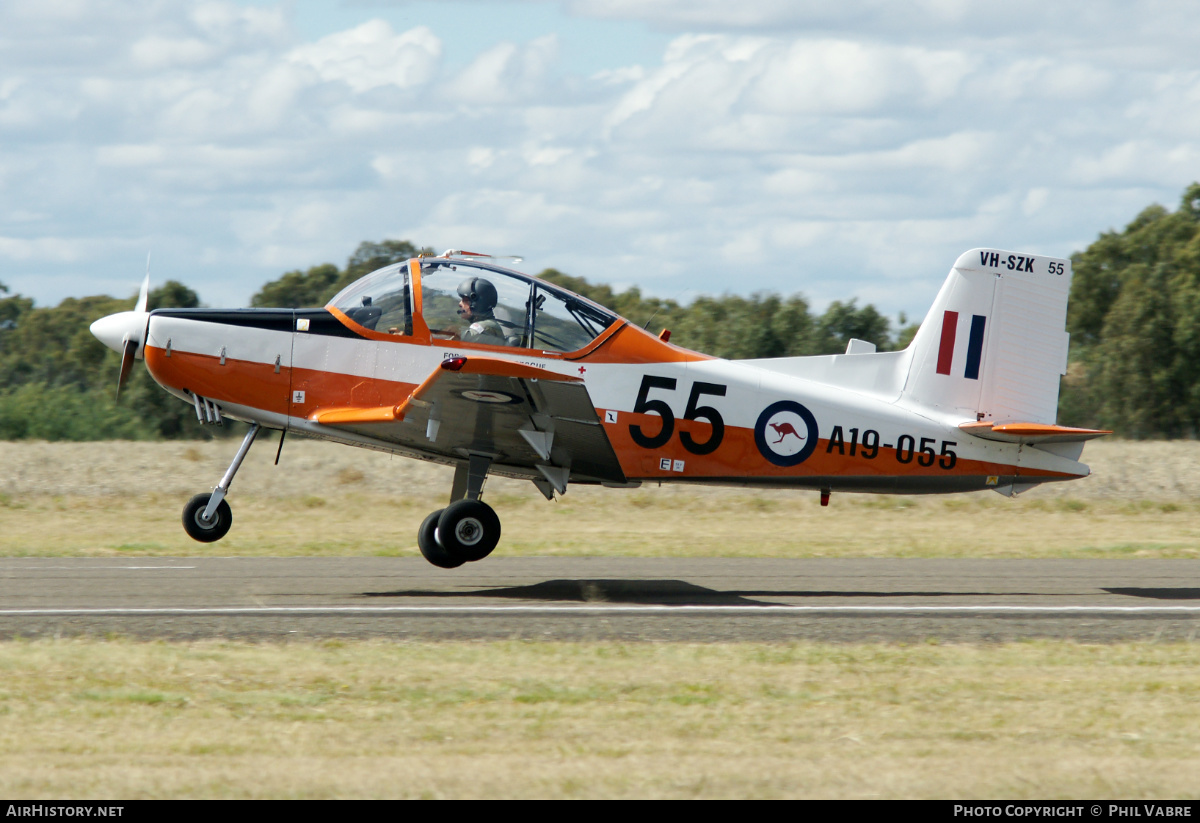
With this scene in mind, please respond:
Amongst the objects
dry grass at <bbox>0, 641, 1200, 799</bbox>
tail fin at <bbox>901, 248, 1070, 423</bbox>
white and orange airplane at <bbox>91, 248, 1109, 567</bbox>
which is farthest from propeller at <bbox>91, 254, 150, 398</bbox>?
tail fin at <bbox>901, 248, 1070, 423</bbox>

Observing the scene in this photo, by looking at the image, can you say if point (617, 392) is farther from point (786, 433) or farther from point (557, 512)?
point (557, 512)

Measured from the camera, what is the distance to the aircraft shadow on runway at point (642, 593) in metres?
9.77

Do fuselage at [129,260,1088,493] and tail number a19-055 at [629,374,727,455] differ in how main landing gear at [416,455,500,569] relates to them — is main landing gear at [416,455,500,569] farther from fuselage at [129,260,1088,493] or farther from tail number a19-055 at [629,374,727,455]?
tail number a19-055 at [629,374,727,455]

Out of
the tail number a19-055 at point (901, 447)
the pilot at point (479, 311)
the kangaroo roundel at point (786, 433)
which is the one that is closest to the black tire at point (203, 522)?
the pilot at point (479, 311)

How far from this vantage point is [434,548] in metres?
10.3

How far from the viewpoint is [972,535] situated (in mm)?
15875

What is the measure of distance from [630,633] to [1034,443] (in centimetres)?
483

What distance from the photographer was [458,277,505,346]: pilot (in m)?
10.1

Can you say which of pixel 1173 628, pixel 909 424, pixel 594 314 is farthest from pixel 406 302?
pixel 1173 628

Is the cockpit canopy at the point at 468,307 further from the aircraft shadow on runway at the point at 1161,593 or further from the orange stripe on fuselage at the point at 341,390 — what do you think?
the aircraft shadow on runway at the point at 1161,593

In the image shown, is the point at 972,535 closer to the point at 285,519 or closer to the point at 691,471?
the point at 691,471

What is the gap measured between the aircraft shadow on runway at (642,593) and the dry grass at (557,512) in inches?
99.3

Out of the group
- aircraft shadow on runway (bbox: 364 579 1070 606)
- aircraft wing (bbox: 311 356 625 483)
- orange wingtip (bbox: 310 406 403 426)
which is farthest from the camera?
orange wingtip (bbox: 310 406 403 426)

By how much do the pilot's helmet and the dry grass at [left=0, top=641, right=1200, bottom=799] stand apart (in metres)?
3.43
